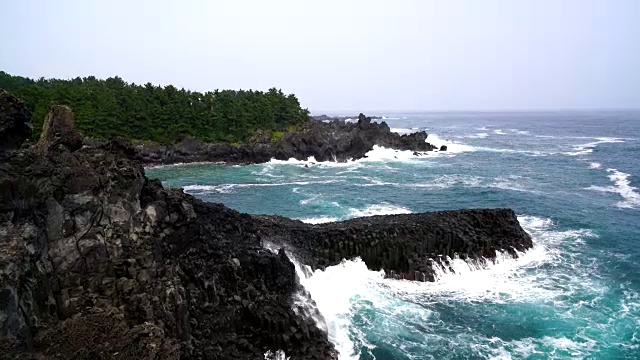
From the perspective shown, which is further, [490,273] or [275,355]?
[490,273]

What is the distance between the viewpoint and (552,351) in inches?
910

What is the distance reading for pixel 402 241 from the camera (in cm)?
3306

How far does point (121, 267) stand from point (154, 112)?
8429cm

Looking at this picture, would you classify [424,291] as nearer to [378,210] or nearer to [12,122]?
Result: [378,210]

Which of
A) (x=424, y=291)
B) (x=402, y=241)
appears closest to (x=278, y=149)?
(x=402, y=241)

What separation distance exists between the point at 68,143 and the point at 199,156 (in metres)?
71.5

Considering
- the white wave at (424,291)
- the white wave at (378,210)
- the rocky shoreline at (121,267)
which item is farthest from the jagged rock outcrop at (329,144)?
the rocky shoreline at (121,267)

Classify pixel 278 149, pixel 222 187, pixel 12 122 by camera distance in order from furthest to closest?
pixel 278 149 → pixel 222 187 → pixel 12 122

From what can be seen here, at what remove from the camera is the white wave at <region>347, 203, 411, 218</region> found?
47.1m

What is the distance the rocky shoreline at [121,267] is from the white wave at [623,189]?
43.5 m

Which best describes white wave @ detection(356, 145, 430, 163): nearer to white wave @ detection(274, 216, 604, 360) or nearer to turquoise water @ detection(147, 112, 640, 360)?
turquoise water @ detection(147, 112, 640, 360)

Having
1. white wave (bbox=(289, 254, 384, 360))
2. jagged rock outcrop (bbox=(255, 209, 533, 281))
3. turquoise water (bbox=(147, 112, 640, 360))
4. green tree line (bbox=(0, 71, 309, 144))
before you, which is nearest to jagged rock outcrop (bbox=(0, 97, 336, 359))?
white wave (bbox=(289, 254, 384, 360))

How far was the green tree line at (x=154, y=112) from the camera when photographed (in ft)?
283

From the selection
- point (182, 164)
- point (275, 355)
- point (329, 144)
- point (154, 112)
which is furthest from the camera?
point (154, 112)
